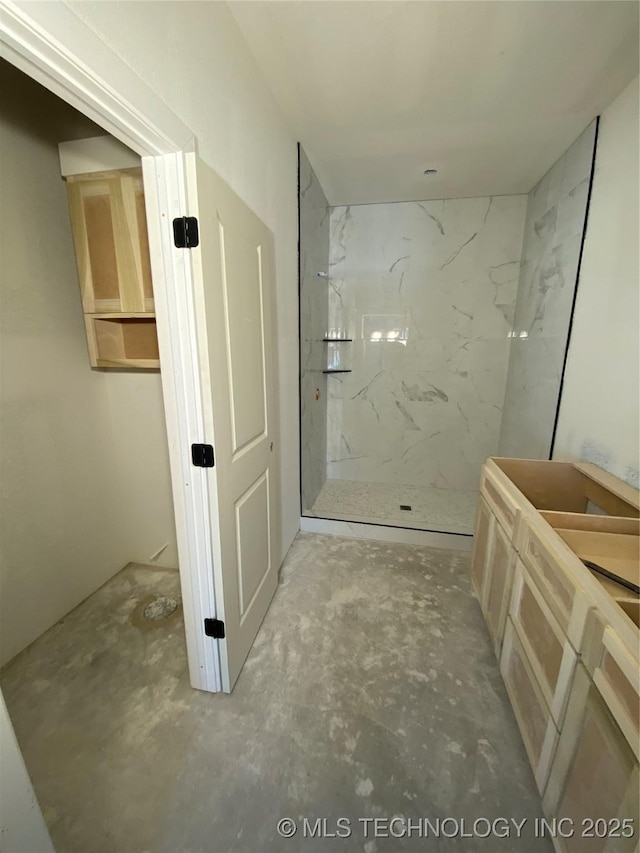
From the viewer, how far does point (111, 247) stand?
5.56 ft

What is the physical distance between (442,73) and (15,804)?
2849 millimetres

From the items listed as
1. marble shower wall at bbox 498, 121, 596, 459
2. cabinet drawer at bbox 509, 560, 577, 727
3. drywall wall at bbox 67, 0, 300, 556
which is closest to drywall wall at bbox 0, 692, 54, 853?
cabinet drawer at bbox 509, 560, 577, 727

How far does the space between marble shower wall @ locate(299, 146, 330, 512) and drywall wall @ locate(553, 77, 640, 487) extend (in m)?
1.75

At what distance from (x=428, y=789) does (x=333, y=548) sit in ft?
4.78

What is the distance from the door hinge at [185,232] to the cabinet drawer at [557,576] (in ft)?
5.01

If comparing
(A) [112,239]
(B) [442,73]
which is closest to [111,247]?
(A) [112,239]

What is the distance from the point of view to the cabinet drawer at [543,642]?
3.24 ft

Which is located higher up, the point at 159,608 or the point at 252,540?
the point at 252,540

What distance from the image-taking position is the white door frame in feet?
2.23

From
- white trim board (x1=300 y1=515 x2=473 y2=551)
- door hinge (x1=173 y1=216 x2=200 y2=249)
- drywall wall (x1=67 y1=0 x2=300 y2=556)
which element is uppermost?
drywall wall (x1=67 y1=0 x2=300 y2=556)

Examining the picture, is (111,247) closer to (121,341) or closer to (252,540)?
(121,341)

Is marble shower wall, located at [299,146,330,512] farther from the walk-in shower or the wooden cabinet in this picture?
the wooden cabinet

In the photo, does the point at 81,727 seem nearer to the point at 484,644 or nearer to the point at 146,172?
the point at 484,644

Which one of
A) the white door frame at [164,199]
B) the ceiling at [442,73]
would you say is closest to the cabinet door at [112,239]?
the white door frame at [164,199]
